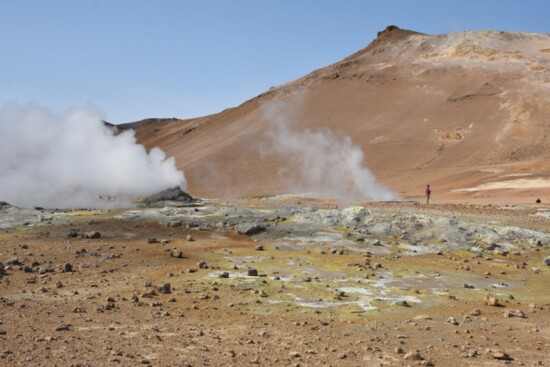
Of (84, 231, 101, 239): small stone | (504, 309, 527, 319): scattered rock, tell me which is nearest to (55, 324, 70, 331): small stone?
(504, 309, 527, 319): scattered rock

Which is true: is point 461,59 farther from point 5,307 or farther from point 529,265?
point 5,307

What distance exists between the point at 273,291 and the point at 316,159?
64.7 metres

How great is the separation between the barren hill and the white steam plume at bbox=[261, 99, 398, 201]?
278 millimetres

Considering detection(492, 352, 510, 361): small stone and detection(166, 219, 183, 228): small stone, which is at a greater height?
detection(166, 219, 183, 228): small stone

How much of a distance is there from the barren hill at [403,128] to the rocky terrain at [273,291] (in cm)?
2969

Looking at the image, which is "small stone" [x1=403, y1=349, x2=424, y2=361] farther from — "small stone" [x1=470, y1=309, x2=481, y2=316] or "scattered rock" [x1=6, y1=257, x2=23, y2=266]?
"scattered rock" [x1=6, y1=257, x2=23, y2=266]

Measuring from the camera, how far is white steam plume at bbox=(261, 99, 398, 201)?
199 feet

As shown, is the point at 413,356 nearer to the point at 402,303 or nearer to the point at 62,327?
the point at 402,303

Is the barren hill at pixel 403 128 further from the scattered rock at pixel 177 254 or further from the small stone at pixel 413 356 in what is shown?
the small stone at pixel 413 356

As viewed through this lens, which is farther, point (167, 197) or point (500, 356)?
point (167, 197)

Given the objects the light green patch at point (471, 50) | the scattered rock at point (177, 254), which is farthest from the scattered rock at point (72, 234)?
the light green patch at point (471, 50)

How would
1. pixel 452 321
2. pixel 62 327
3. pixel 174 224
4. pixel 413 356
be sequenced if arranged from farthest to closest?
pixel 174 224 → pixel 452 321 → pixel 62 327 → pixel 413 356

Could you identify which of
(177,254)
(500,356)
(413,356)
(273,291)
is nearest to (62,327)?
(273,291)

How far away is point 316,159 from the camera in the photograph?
7781 centimetres
